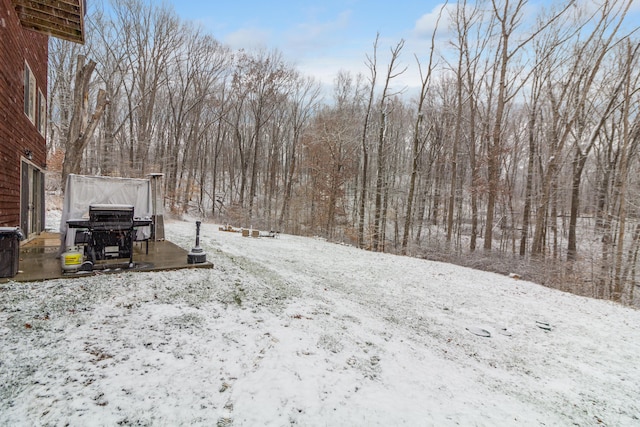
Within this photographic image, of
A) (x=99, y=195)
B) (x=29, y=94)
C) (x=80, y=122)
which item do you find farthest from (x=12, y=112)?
(x=80, y=122)

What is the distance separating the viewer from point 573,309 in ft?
21.9

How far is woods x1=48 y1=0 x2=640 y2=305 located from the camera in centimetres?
1265

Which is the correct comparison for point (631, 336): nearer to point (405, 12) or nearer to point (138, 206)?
A: point (138, 206)

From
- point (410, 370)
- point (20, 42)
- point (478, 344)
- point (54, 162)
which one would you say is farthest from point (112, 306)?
point (54, 162)

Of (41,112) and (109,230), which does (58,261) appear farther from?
(41,112)

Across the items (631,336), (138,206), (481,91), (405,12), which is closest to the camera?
(631,336)

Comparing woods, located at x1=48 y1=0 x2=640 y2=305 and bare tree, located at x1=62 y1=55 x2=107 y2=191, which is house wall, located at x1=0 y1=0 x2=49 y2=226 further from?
woods, located at x1=48 y1=0 x2=640 y2=305

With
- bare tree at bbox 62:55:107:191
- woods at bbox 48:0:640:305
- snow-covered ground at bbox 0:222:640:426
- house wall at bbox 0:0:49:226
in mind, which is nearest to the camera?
snow-covered ground at bbox 0:222:640:426

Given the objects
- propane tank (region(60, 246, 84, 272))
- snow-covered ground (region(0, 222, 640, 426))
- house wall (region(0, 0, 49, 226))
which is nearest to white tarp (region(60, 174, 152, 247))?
house wall (region(0, 0, 49, 226))

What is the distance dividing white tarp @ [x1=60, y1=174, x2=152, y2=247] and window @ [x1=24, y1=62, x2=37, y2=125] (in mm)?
2838

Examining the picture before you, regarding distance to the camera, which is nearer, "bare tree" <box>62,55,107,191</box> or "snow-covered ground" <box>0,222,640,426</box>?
"snow-covered ground" <box>0,222,640,426</box>

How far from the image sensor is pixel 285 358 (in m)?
3.14

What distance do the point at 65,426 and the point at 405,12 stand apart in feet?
52.3

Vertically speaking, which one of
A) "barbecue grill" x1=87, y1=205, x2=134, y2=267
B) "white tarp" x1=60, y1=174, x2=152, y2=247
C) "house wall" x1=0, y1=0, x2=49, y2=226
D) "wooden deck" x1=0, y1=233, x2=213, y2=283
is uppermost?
"house wall" x1=0, y1=0, x2=49, y2=226
